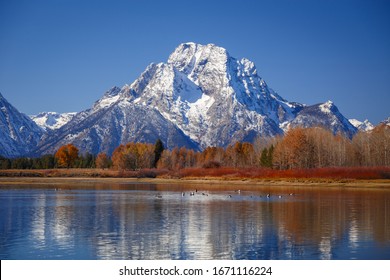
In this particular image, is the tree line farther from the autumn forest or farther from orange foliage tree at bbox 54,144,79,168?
orange foliage tree at bbox 54,144,79,168

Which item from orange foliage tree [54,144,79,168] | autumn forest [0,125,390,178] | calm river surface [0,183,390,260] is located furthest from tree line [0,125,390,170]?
calm river surface [0,183,390,260]

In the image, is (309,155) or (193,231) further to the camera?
(309,155)

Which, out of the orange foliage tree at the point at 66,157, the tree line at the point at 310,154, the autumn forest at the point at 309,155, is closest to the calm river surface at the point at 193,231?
the autumn forest at the point at 309,155

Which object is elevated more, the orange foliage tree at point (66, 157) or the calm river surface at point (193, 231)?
the orange foliage tree at point (66, 157)

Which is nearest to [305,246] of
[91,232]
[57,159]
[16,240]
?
[91,232]

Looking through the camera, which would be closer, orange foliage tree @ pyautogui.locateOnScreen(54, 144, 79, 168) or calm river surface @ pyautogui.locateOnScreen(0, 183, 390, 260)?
calm river surface @ pyautogui.locateOnScreen(0, 183, 390, 260)

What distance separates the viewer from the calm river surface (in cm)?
2550

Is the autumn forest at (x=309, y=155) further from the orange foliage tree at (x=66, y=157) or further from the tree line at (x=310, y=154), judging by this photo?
the orange foliage tree at (x=66, y=157)

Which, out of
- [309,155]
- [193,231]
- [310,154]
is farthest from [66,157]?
[193,231]

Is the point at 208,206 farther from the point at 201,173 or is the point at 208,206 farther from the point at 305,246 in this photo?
the point at 201,173

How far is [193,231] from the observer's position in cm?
3219

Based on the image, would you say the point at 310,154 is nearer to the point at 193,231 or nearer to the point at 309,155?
the point at 309,155

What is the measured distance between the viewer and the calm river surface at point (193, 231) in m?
25.5
